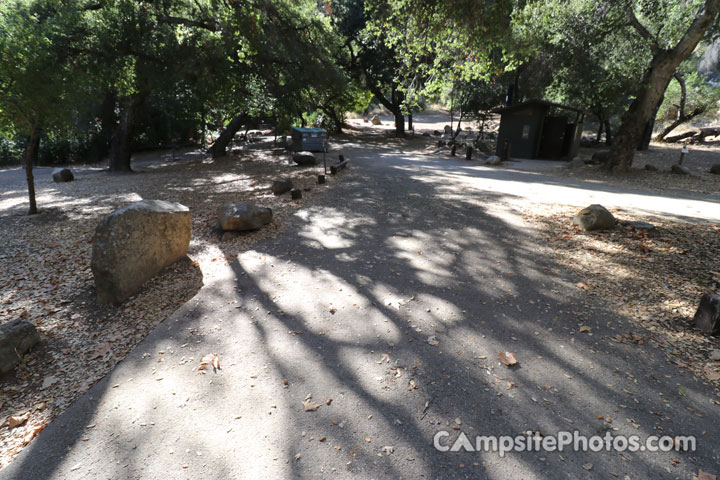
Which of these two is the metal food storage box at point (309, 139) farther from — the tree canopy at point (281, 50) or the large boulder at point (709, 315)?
the large boulder at point (709, 315)

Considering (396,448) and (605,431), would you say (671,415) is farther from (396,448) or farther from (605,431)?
(396,448)

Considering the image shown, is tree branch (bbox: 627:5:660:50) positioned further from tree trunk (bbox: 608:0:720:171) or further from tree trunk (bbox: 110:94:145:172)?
tree trunk (bbox: 110:94:145:172)

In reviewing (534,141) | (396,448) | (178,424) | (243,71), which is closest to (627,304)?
(396,448)

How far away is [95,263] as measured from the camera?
436 cm

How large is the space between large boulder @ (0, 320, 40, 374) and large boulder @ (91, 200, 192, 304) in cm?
86

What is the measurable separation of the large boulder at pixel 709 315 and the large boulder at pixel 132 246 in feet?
20.6

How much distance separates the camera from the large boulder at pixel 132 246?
14.3ft

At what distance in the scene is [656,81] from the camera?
11.2m

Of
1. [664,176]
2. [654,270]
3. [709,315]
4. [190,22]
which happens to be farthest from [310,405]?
[664,176]

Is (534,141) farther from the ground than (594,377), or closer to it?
farther from the ground

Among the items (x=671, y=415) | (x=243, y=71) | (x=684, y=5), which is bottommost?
(x=671, y=415)

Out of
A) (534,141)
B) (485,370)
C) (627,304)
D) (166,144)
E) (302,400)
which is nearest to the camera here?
(302,400)

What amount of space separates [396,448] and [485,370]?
1124 millimetres

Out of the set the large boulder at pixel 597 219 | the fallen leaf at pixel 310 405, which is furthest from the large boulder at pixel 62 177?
the large boulder at pixel 597 219
